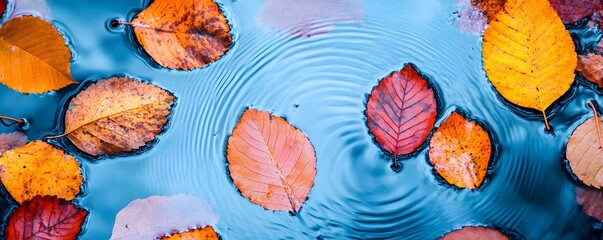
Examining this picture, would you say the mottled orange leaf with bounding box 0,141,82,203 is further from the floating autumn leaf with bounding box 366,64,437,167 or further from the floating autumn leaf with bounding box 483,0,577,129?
the floating autumn leaf with bounding box 483,0,577,129

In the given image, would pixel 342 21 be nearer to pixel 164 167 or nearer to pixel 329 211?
pixel 329 211

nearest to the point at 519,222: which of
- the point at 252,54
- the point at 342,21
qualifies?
the point at 342,21

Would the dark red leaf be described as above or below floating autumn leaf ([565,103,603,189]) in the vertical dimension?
above

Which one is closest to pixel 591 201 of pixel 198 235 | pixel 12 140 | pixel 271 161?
pixel 271 161

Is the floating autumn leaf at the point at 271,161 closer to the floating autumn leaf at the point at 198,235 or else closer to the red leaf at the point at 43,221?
the floating autumn leaf at the point at 198,235

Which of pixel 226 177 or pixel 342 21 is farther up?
pixel 342 21

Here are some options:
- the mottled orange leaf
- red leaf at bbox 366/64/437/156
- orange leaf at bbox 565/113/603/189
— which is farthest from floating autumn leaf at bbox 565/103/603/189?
the mottled orange leaf
